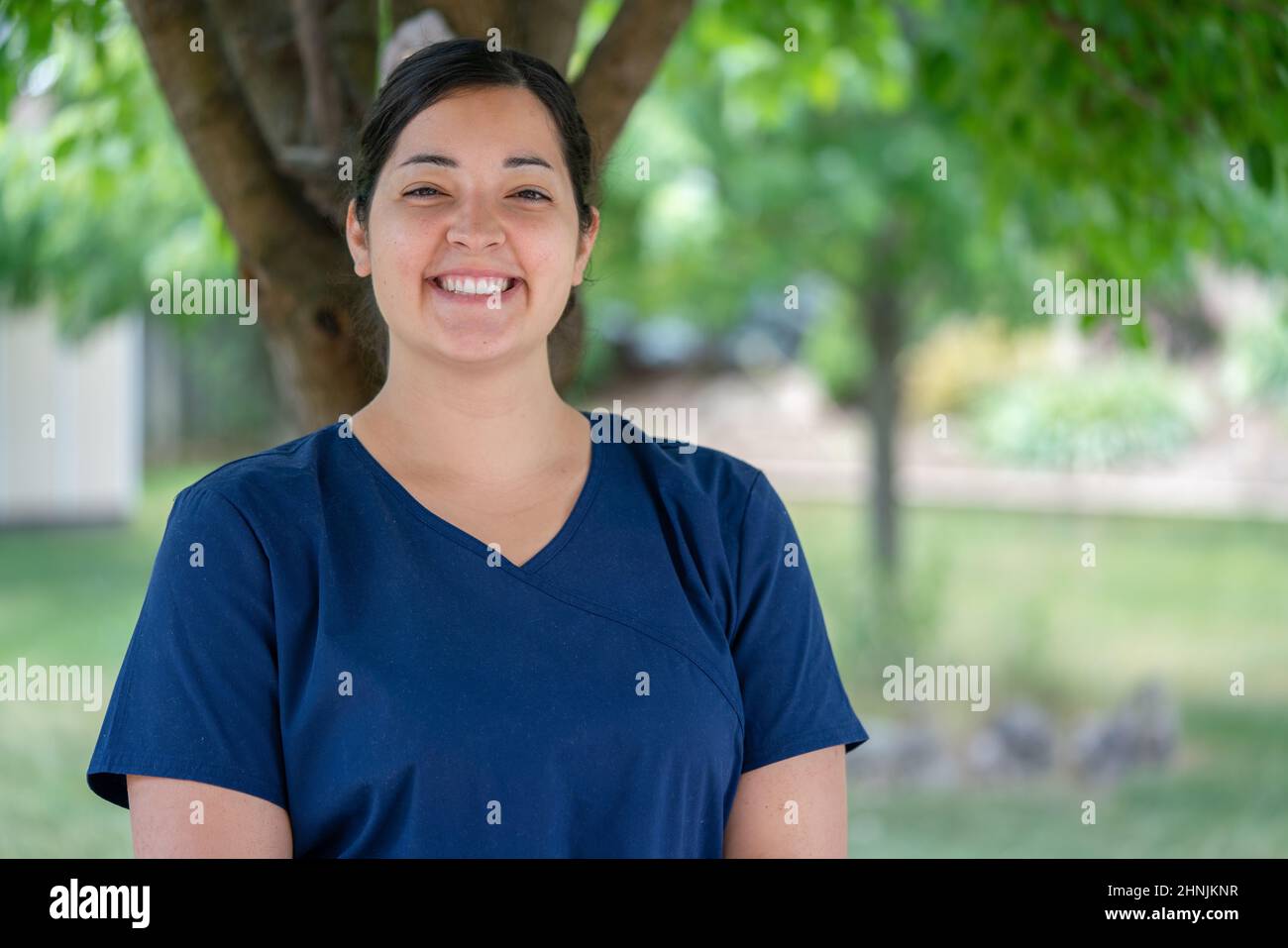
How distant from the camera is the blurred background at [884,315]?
2902 millimetres

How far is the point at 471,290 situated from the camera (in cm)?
A: 195

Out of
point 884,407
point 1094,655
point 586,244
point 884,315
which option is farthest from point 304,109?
point 1094,655

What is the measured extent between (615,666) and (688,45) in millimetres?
4252

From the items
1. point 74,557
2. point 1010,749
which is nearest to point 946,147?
point 1010,749

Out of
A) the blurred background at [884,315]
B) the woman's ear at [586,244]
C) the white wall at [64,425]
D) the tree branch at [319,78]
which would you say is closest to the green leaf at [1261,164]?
the blurred background at [884,315]

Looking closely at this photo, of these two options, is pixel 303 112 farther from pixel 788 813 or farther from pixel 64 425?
pixel 64 425

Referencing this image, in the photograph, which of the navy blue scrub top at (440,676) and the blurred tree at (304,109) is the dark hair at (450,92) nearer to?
the navy blue scrub top at (440,676)

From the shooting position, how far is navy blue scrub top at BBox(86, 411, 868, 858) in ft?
5.94

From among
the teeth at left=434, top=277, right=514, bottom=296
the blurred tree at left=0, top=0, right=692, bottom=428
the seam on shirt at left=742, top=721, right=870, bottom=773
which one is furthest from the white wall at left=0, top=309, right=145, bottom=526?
the seam on shirt at left=742, top=721, right=870, bottom=773

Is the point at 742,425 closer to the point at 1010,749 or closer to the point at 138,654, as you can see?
the point at 1010,749

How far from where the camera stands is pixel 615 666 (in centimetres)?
192

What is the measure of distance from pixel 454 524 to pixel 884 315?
24.4 ft

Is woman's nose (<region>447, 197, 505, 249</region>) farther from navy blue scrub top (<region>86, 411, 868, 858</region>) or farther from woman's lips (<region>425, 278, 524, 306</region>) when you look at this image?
navy blue scrub top (<region>86, 411, 868, 858</region>)

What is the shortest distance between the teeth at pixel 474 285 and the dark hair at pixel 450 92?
0.77ft
